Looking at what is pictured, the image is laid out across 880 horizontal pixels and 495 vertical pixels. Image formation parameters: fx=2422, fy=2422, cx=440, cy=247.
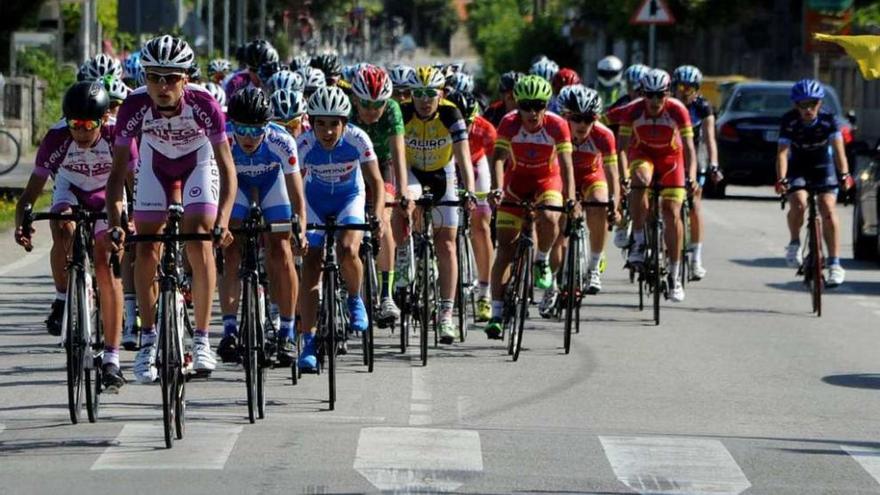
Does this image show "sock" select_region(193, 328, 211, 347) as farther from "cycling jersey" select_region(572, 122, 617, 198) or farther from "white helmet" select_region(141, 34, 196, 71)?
"cycling jersey" select_region(572, 122, 617, 198)

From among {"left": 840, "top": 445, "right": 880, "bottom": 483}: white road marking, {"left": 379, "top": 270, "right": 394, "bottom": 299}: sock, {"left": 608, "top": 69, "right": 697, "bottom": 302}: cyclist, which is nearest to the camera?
{"left": 840, "top": 445, "right": 880, "bottom": 483}: white road marking

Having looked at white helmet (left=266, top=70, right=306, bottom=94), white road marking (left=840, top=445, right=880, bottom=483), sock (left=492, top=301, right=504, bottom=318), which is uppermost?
white helmet (left=266, top=70, right=306, bottom=94)

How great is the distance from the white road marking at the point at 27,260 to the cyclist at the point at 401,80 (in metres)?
4.75

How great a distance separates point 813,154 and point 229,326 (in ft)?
25.1

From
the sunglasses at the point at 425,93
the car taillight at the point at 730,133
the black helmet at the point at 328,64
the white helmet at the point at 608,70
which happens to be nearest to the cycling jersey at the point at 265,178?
the sunglasses at the point at 425,93

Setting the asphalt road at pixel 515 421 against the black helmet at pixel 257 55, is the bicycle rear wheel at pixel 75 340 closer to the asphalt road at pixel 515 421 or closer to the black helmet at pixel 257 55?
the asphalt road at pixel 515 421

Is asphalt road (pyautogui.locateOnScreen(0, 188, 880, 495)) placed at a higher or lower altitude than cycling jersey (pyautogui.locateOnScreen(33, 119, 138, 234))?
lower

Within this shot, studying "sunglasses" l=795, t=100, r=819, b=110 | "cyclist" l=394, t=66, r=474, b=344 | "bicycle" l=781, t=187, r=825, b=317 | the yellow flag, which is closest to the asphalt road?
"cyclist" l=394, t=66, r=474, b=344

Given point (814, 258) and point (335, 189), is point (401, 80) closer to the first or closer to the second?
point (335, 189)

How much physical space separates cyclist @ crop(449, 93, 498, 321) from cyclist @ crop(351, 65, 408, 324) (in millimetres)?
770

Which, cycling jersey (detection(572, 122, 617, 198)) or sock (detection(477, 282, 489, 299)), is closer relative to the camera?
sock (detection(477, 282, 489, 299))

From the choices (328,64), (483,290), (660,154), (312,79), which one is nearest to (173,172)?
(312,79)

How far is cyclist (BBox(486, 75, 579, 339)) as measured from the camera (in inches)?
618

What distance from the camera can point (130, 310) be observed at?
13984 mm
